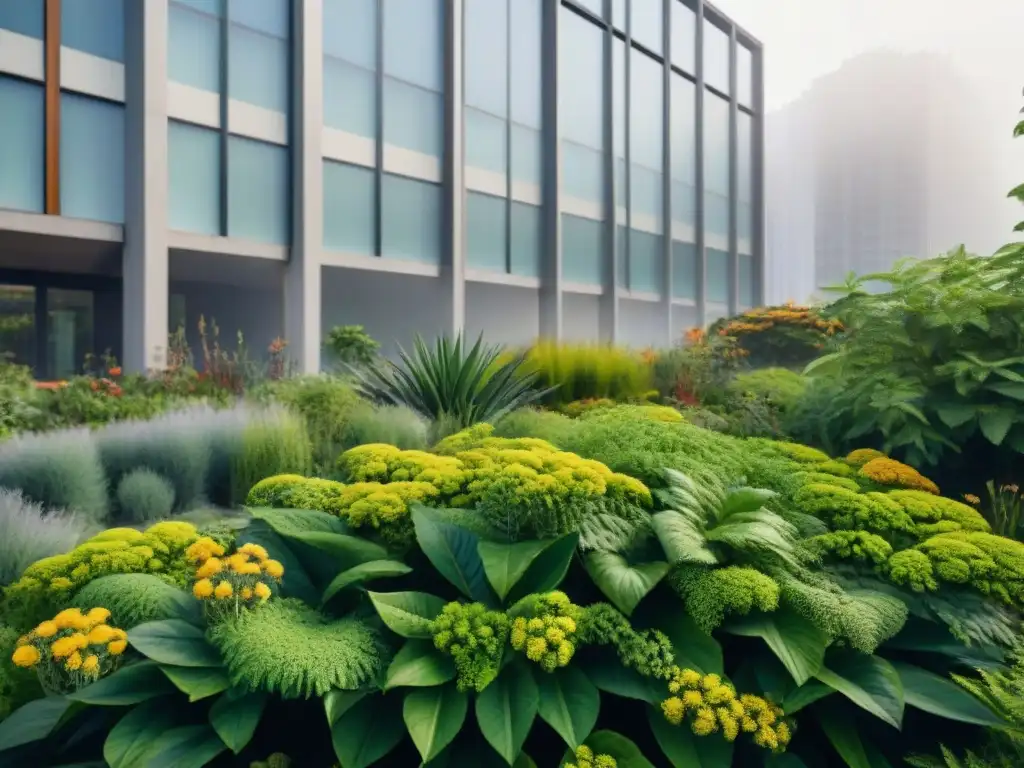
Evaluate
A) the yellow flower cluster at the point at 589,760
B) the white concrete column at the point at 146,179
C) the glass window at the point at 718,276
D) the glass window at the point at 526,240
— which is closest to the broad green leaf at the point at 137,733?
the yellow flower cluster at the point at 589,760

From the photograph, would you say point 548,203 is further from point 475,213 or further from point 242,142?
point 242,142

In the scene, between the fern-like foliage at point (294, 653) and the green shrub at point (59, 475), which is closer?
the fern-like foliage at point (294, 653)

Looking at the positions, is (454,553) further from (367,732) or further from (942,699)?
(942,699)

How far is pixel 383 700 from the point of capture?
289cm

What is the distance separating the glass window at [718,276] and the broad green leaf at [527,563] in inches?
1075

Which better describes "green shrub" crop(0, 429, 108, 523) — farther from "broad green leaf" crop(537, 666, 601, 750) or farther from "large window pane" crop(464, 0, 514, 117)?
"large window pane" crop(464, 0, 514, 117)

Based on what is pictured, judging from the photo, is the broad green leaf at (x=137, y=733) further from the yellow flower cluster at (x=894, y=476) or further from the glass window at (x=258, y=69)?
the glass window at (x=258, y=69)

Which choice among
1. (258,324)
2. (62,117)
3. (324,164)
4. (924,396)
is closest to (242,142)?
(324,164)

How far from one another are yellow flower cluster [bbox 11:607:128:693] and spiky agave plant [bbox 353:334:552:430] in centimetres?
460

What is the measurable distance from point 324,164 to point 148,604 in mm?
14646

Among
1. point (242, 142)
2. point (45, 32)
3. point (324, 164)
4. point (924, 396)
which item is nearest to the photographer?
point (924, 396)

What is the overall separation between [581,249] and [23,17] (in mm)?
14086

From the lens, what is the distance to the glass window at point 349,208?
54.5 ft

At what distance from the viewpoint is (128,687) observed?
2.86 meters
